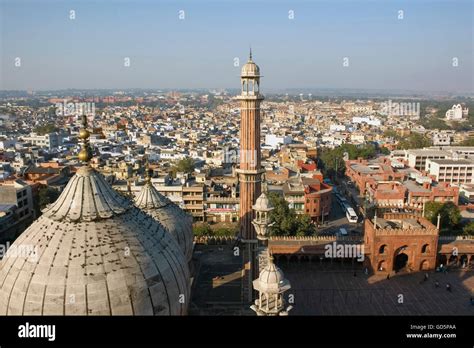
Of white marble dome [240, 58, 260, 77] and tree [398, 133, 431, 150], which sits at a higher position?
white marble dome [240, 58, 260, 77]

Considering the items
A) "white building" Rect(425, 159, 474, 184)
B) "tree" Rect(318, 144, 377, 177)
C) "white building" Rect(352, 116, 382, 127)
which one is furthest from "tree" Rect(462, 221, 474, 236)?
"white building" Rect(352, 116, 382, 127)

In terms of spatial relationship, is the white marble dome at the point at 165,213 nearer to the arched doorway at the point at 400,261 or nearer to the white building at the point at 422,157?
the arched doorway at the point at 400,261

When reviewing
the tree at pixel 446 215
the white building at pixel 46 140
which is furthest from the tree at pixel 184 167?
the white building at pixel 46 140

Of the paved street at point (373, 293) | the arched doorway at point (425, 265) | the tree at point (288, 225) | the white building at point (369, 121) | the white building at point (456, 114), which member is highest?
the white building at point (456, 114)

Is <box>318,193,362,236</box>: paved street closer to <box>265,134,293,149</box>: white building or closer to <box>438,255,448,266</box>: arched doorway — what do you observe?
<box>438,255,448,266</box>: arched doorway

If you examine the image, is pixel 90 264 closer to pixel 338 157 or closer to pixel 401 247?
pixel 401 247

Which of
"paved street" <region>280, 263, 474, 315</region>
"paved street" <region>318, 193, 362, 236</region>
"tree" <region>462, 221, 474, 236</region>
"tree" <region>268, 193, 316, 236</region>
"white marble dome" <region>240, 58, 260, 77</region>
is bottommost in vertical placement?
"paved street" <region>318, 193, 362, 236</region>
